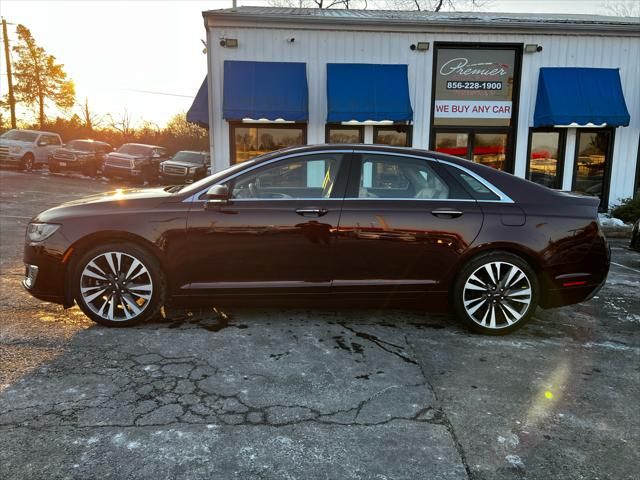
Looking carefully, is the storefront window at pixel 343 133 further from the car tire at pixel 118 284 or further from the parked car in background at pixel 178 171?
the car tire at pixel 118 284

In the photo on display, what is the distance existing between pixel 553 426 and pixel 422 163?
7.77 feet

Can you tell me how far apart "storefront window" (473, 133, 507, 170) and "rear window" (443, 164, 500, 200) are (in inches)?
339

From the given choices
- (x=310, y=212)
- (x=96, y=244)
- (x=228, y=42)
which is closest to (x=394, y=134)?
(x=228, y=42)

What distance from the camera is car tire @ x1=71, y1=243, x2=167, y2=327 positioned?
13.9 feet

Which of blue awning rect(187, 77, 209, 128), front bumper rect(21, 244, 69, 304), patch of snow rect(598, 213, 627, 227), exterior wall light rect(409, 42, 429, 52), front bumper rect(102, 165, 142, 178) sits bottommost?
patch of snow rect(598, 213, 627, 227)

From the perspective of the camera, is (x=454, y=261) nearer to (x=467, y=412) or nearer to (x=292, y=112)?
(x=467, y=412)

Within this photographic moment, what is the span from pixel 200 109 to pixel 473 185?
9838 mm

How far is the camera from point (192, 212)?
4.23 meters

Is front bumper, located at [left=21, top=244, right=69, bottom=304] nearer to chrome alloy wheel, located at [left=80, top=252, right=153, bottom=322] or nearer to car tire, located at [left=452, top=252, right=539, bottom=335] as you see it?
chrome alloy wheel, located at [left=80, top=252, right=153, bottom=322]

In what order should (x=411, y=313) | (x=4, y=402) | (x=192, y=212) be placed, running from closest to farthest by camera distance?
1. (x=4, y=402)
2. (x=192, y=212)
3. (x=411, y=313)

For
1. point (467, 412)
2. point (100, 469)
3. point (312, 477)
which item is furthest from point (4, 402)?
point (467, 412)

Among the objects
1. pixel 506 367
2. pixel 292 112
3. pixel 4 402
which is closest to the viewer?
pixel 4 402

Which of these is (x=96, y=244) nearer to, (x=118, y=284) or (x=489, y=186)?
(x=118, y=284)

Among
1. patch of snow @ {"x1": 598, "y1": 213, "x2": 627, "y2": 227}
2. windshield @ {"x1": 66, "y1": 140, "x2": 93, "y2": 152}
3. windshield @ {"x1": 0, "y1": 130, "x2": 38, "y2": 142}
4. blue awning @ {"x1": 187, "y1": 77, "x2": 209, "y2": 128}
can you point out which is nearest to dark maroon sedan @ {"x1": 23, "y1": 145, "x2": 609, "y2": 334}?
patch of snow @ {"x1": 598, "y1": 213, "x2": 627, "y2": 227}
